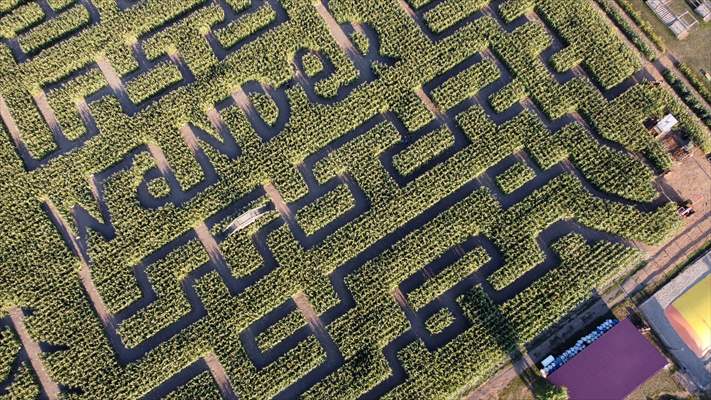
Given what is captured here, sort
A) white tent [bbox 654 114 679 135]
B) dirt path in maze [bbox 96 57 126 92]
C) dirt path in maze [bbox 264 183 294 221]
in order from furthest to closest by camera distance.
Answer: dirt path in maze [bbox 96 57 126 92]
white tent [bbox 654 114 679 135]
dirt path in maze [bbox 264 183 294 221]

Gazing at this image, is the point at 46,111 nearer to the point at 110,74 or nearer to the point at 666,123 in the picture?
the point at 110,74

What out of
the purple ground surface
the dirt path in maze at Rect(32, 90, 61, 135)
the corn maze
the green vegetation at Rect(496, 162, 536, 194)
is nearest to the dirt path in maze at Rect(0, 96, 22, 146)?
the corn maze

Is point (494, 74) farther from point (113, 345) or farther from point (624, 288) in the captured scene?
point (113, 345)

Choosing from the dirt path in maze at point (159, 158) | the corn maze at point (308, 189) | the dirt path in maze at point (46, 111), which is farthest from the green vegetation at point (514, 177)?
the dirt path in maze at point (46, 111)

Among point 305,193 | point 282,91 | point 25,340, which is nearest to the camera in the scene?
point 25,340

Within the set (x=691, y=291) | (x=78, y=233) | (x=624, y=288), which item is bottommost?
(x=691, y=291)

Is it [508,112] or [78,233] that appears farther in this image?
[508,112]

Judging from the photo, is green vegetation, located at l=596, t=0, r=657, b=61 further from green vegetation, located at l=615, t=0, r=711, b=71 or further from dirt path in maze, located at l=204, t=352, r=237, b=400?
dirt path in maze, located at l=204, t=352, r=237, b=400

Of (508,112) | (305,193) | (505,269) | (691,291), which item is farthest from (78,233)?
(691,291)
